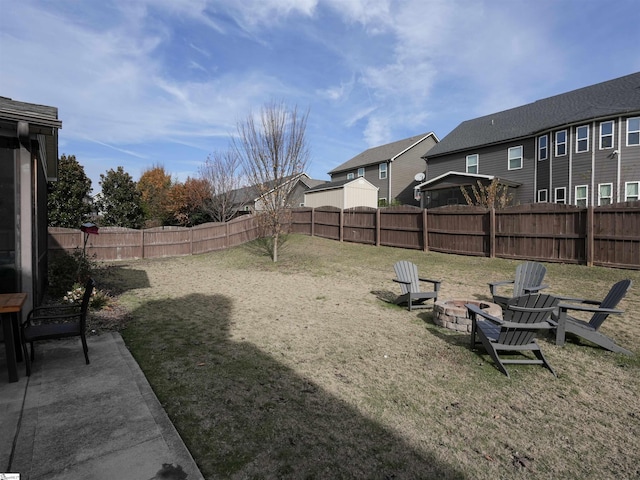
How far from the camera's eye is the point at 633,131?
1683 cm

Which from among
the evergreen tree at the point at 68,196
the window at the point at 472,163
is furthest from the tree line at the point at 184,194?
the window at the point at 472,163

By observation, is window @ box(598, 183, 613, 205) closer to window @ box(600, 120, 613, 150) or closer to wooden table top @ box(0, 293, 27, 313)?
window @ box(600, 120, 613, 150)

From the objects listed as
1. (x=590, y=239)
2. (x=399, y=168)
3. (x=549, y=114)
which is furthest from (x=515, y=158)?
(x=590, y=239)

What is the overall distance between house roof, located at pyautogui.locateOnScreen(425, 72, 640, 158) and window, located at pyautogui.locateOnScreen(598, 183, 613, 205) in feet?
11.5

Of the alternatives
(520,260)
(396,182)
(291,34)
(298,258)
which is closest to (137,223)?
(298,258)

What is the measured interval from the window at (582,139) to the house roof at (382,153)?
13540mm

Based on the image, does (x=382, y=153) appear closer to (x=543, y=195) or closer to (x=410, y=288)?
(x=543, y=195)

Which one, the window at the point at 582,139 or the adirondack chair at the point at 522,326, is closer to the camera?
the adirondack chair at the point at 522,326

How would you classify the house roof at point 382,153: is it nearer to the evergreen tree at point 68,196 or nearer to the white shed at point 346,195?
the white shed at point 346,195

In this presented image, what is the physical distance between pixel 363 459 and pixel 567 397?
2536 millimetres

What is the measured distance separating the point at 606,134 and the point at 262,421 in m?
21.9

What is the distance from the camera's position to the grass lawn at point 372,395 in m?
2.67

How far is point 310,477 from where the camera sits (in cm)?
247

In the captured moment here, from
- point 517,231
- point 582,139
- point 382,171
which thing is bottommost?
point 517,231
